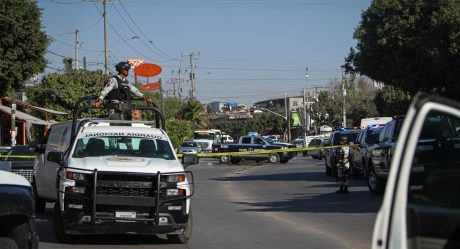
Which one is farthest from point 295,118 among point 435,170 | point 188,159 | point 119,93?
point 435,170

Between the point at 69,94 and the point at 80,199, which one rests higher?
the point at 69,94

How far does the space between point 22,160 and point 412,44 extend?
14.3 metres

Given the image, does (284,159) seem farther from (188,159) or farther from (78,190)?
(78,190)

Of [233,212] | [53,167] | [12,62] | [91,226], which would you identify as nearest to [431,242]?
[91,226]

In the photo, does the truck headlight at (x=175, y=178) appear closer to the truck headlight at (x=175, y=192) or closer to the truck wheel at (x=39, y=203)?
the truck headlight at (x=175, y=192)

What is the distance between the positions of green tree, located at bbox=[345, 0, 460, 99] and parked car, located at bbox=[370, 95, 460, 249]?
1971cm

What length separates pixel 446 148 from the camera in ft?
16.9

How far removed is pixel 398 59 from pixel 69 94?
29.0 m

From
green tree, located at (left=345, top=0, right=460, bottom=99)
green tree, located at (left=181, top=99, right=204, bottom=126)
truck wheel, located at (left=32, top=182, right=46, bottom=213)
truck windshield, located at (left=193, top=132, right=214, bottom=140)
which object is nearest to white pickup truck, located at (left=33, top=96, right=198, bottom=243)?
truck wheel, located at (left=32, top=182, right=46, bottom=213)

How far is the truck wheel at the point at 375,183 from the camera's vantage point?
18.2 m

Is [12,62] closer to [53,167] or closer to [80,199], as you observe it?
[53,167]

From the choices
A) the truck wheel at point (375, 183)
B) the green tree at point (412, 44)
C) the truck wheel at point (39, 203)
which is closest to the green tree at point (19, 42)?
the truck wheel at point (39, 203)

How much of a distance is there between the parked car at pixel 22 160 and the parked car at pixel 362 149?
9.64 m

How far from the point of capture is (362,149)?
2222 centimetres
